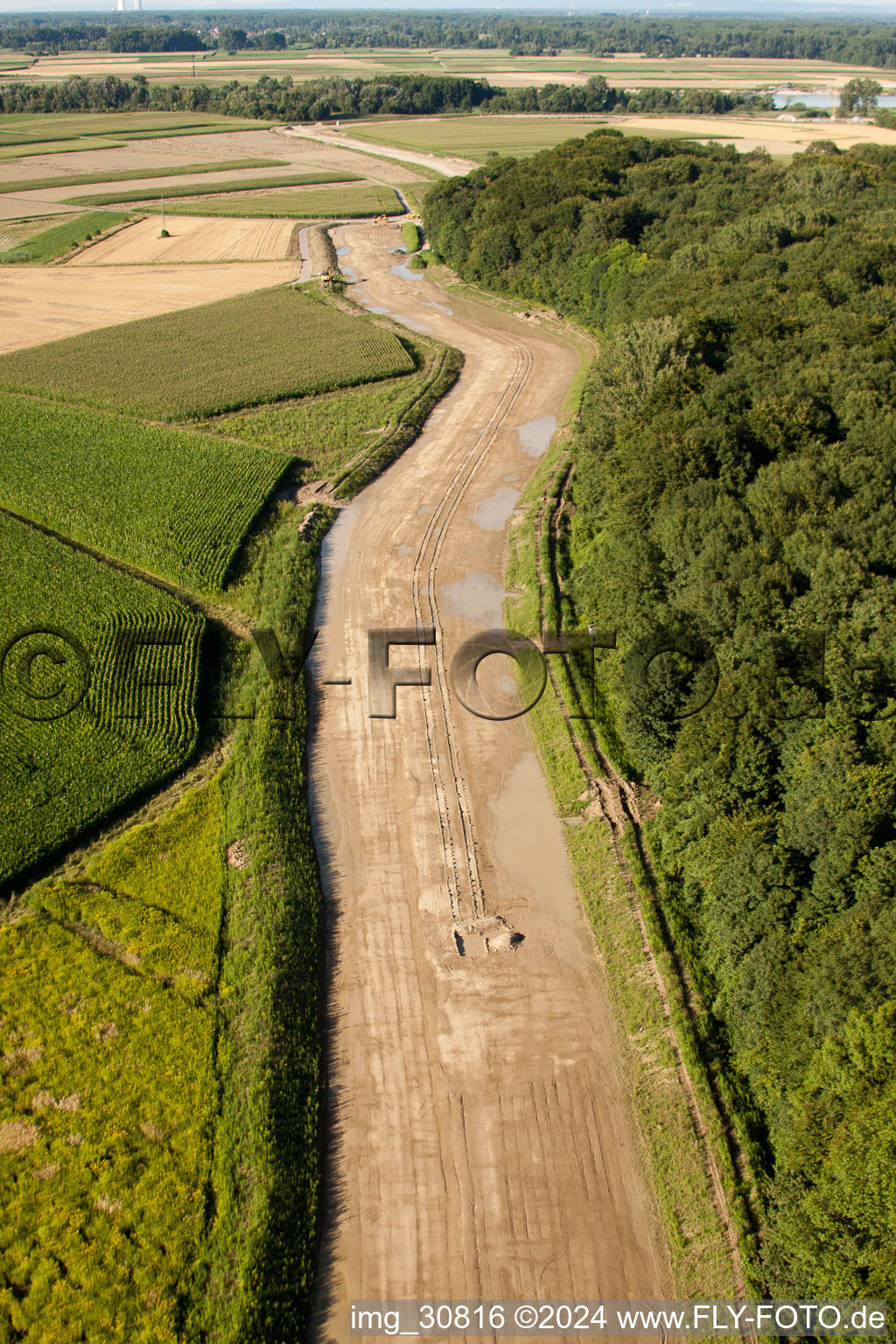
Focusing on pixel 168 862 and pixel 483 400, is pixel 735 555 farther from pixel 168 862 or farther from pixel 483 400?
pixel 483 400

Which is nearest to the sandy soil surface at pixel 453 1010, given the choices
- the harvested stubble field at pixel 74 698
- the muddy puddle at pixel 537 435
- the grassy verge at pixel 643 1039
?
the grassy verge at pixel 643 1039

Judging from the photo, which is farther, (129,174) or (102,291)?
(129,174)

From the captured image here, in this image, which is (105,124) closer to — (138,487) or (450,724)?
(138,487)

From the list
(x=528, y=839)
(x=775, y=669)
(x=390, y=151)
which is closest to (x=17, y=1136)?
(x=528, y=839)

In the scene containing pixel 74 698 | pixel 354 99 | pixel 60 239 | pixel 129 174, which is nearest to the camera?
pixel 74 698

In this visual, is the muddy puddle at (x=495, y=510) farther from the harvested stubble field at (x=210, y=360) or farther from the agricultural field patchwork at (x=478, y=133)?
the agricultural field patchwork at (x=478, y=133)

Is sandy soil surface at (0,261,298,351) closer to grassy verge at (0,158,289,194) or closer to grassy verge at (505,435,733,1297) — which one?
grassy verge at (0,158,289,194)

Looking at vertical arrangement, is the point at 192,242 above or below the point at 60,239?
above
